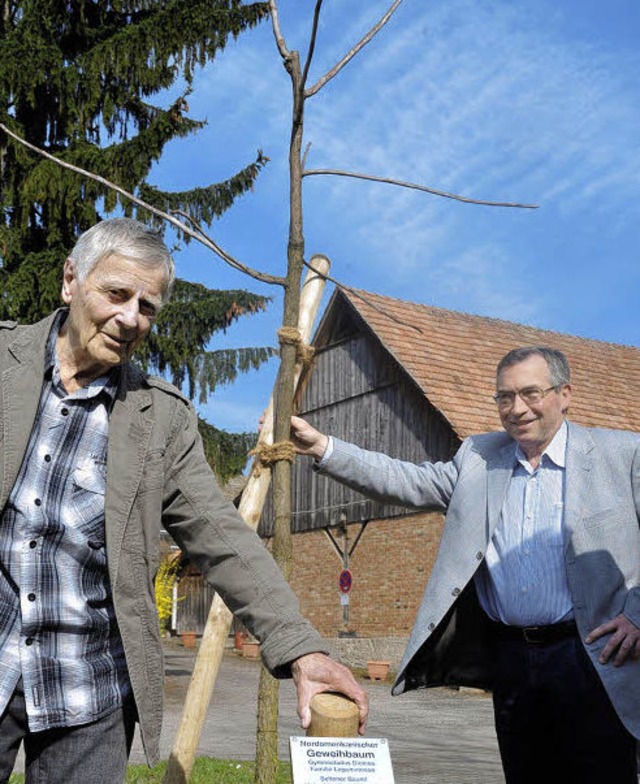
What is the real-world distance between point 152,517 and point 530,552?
1.58 m

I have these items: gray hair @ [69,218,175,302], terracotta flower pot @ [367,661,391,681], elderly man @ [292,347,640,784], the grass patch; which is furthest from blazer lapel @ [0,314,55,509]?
terracotta flower pot @ [367,661,391,681]

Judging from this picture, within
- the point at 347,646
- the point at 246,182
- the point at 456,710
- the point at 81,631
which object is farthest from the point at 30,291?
the point at 81,631

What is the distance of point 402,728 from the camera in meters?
12.4

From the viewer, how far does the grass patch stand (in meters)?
6.68

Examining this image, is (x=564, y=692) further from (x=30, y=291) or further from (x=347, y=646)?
(x=347, y=646)

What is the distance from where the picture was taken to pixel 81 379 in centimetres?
244

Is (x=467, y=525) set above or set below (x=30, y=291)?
below

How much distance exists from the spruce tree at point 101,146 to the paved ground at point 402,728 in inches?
134

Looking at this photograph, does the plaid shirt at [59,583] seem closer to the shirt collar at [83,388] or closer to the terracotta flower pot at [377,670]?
the shirt collar at [83,388]

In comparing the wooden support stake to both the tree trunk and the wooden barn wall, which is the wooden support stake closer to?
the tree trunk

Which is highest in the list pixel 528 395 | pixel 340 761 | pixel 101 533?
pixel 528 395

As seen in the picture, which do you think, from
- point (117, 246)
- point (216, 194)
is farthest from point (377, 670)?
point (117, 246)

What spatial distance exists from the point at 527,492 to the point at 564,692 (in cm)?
66

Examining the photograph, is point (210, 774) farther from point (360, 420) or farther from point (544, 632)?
point (360, 420)
